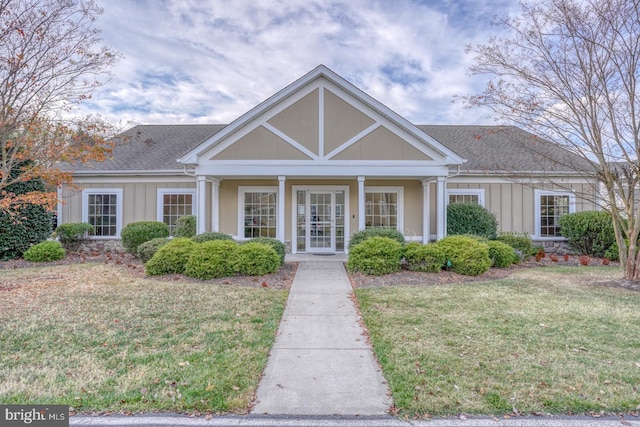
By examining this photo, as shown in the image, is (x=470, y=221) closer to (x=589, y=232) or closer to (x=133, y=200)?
(x=589, y=232)

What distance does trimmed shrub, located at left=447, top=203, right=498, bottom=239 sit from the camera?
438 inches

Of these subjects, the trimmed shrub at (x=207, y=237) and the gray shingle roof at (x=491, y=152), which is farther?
the gray shingle roof at (x=491, y=152)

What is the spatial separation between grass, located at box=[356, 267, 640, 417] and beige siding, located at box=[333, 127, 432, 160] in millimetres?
4638

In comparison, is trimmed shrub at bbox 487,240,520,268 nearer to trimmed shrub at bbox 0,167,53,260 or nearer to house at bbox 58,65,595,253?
house at bbox 58,65,595,253

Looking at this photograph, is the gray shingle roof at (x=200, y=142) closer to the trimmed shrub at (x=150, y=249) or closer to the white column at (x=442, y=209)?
the white column at (x=442, y=209)

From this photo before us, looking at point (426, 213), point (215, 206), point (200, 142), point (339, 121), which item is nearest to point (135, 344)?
point (215, 206)

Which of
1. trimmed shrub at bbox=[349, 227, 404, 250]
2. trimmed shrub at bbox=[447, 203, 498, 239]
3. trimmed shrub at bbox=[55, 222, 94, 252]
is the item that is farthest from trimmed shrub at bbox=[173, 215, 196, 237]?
trimmed shrub at bbox=[447, 203, 498, 239]

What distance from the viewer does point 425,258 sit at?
27.3 ft

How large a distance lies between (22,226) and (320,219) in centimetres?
946

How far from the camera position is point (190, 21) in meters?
11.4

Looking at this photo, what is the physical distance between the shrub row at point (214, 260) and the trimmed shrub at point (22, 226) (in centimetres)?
559

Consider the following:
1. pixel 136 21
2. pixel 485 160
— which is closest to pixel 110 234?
pixel 136 21

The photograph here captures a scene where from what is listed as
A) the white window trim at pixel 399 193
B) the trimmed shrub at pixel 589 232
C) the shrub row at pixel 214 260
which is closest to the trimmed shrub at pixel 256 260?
the shrub row at pixel 214 260

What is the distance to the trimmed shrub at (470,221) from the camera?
11.1m
